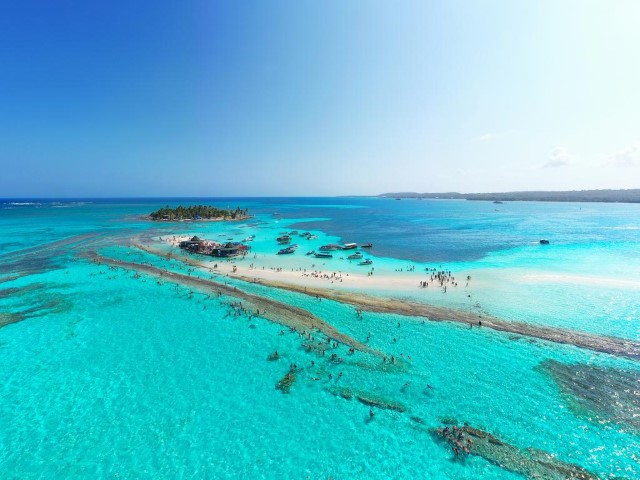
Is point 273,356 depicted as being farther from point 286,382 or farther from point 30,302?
point 30,302

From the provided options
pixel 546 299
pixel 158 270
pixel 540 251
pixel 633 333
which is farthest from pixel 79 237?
pixel 540 251

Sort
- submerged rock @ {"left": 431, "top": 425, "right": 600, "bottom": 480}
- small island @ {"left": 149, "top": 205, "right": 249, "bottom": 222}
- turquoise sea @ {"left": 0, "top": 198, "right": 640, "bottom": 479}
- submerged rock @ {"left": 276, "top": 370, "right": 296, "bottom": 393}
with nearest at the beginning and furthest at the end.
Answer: submerged rock @ {"left": 431, "top": 425, "right": 600, "bottom": 480}, turquoise sea @ {"left": 0, "top": 198, "right": 640, "bottom": 479}, submerged rock @ {"left": 276, "top": 370, "right": 296, "bottom": 393}, small island @ {"left": 149, "top": 205, "right": 249, "bottom": 222}

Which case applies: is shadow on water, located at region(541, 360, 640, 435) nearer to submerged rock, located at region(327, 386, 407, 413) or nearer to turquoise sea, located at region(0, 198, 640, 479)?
turquoise sea, located at region(0, 198, 640, 479)

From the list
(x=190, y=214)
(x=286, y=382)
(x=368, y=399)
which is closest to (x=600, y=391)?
(x=368, y=399)

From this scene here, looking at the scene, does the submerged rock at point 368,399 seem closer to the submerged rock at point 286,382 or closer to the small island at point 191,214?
the submerged rock at point 286,382

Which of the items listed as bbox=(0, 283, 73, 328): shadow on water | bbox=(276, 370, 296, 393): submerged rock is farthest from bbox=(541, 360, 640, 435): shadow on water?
bbox=(0, 283, 73, 328): shadow on water

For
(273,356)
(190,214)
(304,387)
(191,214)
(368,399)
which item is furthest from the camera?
(191,214)
